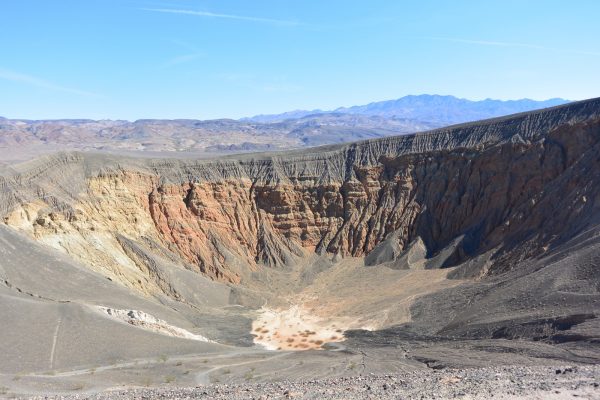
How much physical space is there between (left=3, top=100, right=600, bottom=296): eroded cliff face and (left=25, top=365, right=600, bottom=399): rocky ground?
80.0 feet

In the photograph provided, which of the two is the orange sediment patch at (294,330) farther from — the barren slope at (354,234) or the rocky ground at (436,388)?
the rocky ground at (436,388)

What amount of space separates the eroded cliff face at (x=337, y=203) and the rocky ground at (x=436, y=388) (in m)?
24.4

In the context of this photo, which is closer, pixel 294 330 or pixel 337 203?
pixel 294 330

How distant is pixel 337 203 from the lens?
208 feet

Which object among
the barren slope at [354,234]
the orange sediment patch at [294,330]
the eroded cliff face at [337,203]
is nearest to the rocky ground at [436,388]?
the barren slope at [354,234]

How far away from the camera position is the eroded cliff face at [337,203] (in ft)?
147

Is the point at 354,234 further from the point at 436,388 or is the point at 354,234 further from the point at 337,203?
the point at 436,388

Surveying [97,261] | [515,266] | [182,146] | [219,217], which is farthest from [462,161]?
[182,146]

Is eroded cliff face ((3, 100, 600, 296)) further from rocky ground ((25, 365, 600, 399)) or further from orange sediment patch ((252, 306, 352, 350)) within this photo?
rocky ground ((25, 365, 600, 399))

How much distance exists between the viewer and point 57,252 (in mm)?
39688

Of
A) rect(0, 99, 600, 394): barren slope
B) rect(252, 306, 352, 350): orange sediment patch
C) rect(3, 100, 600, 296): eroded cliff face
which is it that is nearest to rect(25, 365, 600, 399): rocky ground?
rect(0, 99, 600, 394): barren slope

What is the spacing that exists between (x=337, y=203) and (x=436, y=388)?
46158 millimetres

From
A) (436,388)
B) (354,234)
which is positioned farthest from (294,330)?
(436,388)

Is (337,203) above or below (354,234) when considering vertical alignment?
above
